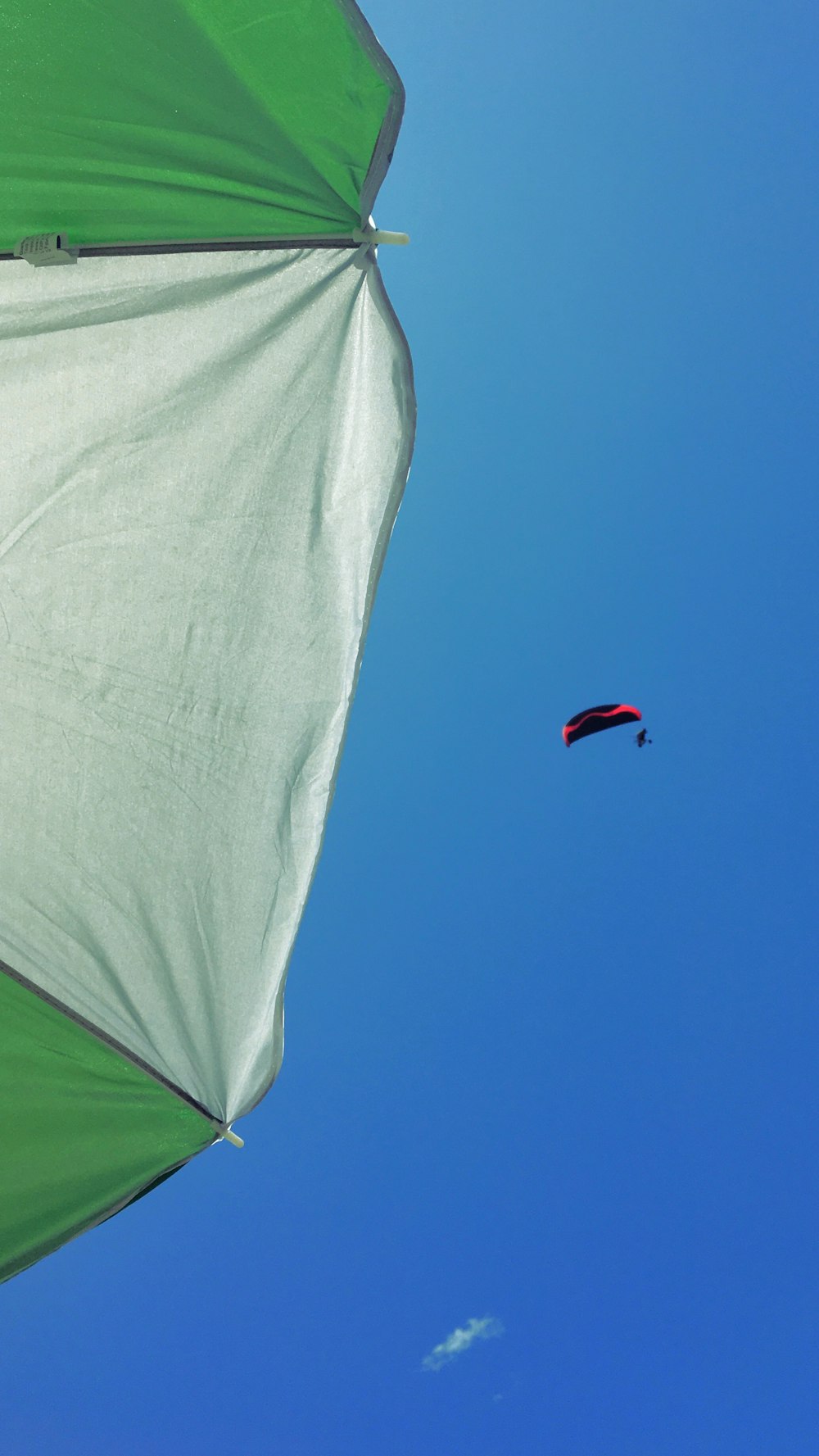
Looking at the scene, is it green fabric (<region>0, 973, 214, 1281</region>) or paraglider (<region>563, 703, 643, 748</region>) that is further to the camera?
paraglider (<region>563, 703, 643, 748</region>)

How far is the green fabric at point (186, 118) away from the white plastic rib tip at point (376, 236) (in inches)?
0.7

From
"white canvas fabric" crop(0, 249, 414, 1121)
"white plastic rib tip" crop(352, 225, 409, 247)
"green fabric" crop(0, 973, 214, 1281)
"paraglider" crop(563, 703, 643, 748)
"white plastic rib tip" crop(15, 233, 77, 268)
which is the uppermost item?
"paraglider" crop(563, 703, 643, 748)

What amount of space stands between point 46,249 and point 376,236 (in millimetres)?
456

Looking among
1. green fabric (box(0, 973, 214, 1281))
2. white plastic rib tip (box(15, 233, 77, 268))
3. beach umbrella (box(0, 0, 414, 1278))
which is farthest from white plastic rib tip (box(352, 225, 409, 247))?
green fabric (box(0, 973, 214, 1281))

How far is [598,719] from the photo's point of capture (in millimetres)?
11109

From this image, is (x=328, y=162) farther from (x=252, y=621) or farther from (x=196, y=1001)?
(x=196, y=1001)

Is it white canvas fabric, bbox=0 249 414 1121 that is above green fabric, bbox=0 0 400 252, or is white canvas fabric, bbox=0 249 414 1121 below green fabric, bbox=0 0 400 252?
below

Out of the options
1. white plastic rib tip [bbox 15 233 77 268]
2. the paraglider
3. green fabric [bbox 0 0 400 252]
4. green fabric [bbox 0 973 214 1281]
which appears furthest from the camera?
the paraglider

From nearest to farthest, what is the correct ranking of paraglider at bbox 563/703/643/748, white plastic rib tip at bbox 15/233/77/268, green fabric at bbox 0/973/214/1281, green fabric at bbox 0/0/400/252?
1. green fabric at bbox 0/0/400/252
2. white plastic rib tip at bbox 15/233/77/268
3. green fabric at bbox 0/973/214/1281
4. paraglider at bbox 563/703/643/748

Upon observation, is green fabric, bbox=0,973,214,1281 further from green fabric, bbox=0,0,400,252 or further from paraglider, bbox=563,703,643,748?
paraglider, bbox=563,703,643,748

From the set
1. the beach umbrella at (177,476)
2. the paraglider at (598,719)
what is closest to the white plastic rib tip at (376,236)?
the beach umbrella at (177,476)

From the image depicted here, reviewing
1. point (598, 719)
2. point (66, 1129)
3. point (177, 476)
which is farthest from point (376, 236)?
point (598, 719)

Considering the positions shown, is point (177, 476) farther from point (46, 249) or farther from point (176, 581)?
point (46, 249)

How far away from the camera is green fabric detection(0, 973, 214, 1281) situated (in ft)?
5.60
